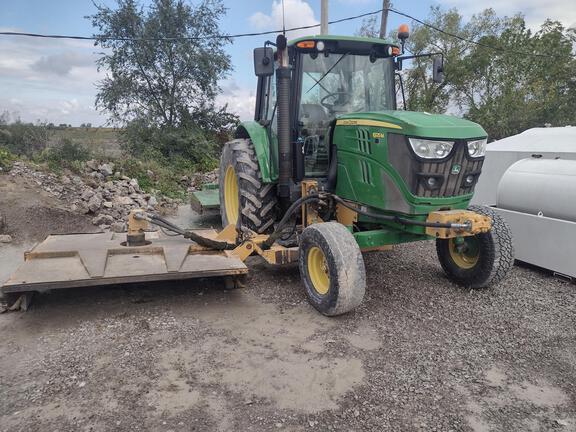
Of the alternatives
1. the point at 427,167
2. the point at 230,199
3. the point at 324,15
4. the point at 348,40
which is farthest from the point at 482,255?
the point at 324,15

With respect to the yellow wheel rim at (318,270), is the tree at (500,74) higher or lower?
higher

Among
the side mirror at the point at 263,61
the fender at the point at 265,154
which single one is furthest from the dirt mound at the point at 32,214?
the side mirror at the point at 263,61

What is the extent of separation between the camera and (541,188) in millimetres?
5676

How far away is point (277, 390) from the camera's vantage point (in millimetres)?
3113

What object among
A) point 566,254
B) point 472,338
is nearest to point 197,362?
point 472,338

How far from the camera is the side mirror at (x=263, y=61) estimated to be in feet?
14.4

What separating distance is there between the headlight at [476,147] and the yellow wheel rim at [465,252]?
100 centimetres

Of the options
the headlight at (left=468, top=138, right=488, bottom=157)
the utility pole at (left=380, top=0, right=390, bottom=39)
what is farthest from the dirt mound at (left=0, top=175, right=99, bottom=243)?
the utility pole at (left=380, top=0, right=390, bottom=39)

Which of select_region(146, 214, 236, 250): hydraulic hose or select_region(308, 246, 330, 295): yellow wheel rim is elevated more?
select_region(146, 214, 236, 250): hydraulic hose

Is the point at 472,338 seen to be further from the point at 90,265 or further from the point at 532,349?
the point at 90,265

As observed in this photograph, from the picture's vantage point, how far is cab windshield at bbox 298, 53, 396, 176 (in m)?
4.88

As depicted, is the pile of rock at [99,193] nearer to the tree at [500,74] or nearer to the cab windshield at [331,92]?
the cab windshield at [331,92]

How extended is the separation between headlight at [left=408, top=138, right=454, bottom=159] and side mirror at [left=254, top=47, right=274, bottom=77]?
4.89ft

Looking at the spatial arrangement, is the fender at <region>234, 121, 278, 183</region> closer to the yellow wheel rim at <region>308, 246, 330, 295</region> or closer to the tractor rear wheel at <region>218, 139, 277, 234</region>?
the tractor rear wheel at <region>218, 139, 277, 234</region>
